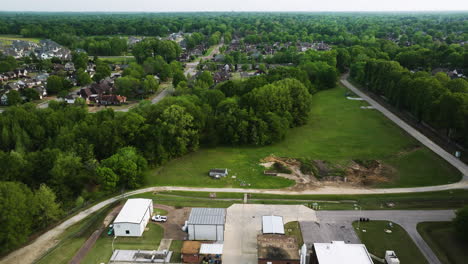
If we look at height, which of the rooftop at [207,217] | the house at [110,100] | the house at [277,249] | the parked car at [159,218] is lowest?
the parked car at [159,218]

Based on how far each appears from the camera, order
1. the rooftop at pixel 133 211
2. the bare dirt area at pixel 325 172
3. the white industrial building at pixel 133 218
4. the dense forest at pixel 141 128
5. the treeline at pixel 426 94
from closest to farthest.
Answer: the white industrial building at pixel 133 218 → the rooftop at pixel 133 211 → the dense forest at pixel 141 128 → the bare dirt area at pixel 325 172 → the treeline at pixel 426 94

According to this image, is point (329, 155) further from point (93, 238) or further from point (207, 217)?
point (93, 238)

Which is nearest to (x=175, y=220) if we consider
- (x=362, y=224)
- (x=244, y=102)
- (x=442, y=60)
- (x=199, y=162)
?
(x=199, y=162)

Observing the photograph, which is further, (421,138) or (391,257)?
(421,138)

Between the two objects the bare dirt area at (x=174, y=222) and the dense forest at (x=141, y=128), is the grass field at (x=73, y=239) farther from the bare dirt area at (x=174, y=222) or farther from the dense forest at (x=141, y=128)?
the bare dirt area at (x=174, y=222)

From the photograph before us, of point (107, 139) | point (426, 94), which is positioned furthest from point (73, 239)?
point (426, 94)

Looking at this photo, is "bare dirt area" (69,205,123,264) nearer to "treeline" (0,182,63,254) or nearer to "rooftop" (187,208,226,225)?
"treeline" (0,182,63,254)

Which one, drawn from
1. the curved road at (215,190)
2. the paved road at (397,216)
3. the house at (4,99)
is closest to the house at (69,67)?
the house at (4,99)
